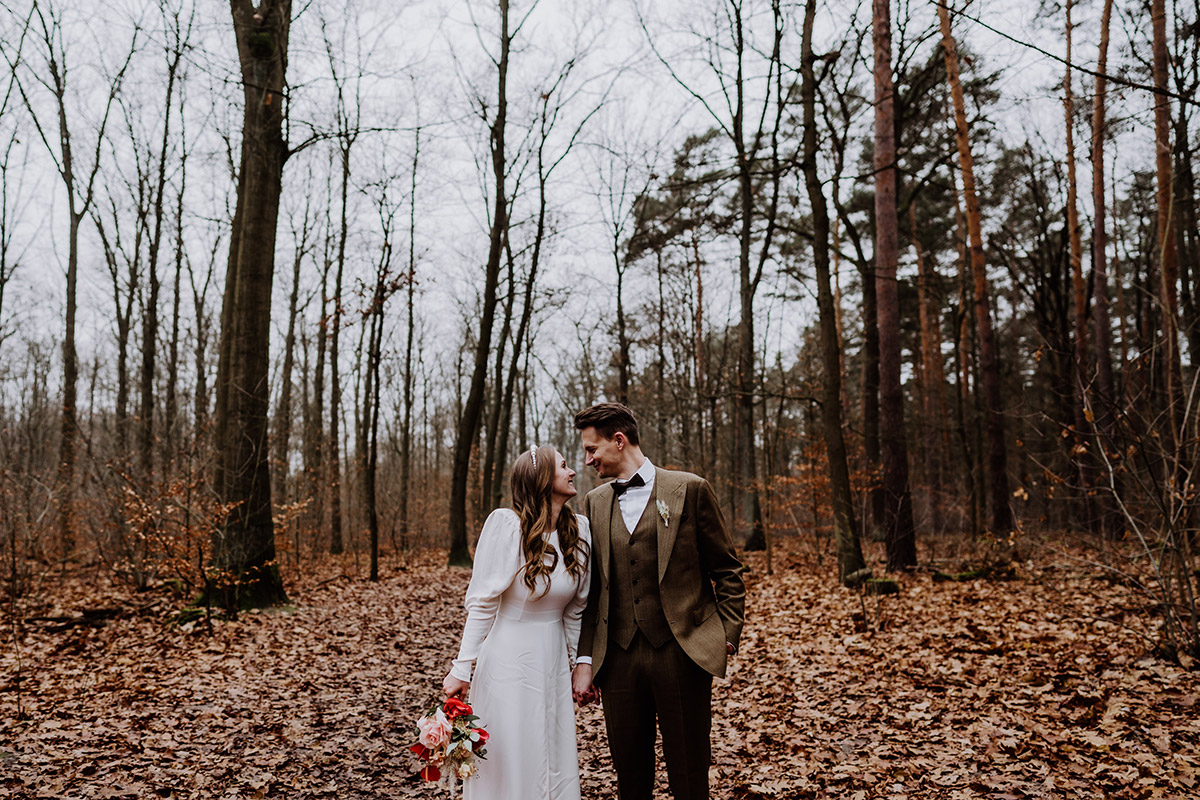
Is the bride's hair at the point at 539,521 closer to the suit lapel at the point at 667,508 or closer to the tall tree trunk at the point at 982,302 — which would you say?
the suit lapel at the point at 667,508

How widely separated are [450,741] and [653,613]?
2.89 ft

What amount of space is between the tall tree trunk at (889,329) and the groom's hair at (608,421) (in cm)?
795

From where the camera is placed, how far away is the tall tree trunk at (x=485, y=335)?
51.5 feet

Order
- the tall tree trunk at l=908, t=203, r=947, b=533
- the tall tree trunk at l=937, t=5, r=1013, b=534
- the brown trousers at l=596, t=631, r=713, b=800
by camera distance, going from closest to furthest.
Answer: the brown trousers at l=596, t=631, r=713, b=800, the tall tree trunk at l=937, t=5, r=1013, b=534, the tall tree trunk at l=908, t=203, r=947, b=533

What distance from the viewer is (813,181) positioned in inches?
366

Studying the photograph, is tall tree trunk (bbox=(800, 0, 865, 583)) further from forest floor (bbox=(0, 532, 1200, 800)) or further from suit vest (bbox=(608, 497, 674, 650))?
suit vest (bbox=(608, 497, 674, 650))

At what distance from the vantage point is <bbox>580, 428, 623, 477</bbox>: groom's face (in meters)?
2.99

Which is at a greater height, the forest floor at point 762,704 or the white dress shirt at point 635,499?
the white dress shirt at point 635,499

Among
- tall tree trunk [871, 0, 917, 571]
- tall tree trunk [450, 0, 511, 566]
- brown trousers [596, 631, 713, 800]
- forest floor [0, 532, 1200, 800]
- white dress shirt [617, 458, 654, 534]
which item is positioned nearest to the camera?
brown trousers [596, 631, 713, 800]

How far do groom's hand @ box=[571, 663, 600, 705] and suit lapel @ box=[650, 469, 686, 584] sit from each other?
487 mm

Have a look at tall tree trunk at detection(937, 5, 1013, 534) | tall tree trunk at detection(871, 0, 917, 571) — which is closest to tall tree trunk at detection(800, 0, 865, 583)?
tall tree trunk at detection(871, 0, 917, 571)

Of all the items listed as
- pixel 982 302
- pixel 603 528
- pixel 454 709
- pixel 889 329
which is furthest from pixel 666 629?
pixel 982 302

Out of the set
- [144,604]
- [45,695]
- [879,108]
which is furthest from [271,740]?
[879,108]

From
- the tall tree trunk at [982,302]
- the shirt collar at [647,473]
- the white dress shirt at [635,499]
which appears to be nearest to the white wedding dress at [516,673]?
the white dress shirt at [635,499]
